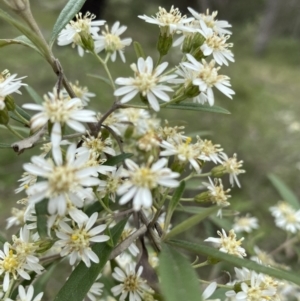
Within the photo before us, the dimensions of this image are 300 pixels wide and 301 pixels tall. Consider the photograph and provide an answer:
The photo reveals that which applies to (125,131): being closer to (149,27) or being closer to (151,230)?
(151,230)

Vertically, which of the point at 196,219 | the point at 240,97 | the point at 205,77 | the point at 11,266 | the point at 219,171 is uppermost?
the point at 240,97

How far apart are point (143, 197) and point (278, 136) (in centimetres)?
269

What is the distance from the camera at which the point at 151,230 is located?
2.51 feet

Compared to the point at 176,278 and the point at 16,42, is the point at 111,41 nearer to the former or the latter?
the point at 16,42

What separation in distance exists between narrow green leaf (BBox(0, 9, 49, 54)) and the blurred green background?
1.49 feet

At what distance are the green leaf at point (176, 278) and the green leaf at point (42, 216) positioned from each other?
0.66 ft

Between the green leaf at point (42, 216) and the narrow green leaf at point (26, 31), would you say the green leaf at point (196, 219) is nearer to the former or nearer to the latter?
the green leaf at point (42, 216)

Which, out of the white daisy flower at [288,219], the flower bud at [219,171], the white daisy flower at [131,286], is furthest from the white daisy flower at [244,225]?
the white daisy flower at [131,286]

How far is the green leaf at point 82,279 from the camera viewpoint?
2.37 ft

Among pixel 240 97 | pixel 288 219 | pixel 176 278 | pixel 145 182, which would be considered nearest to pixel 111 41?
pixel 145 182

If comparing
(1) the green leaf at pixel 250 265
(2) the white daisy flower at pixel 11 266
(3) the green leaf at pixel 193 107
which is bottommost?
(2) the white daisy flower at pixel 11 266

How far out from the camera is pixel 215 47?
865 mm

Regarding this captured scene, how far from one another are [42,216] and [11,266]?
19 cm

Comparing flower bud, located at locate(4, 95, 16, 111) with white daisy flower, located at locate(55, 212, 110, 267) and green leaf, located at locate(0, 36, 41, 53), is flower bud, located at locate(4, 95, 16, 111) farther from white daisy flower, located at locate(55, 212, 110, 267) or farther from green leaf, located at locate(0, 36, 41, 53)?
white daisy flower, located at locate(55, 212, 110, 267)
